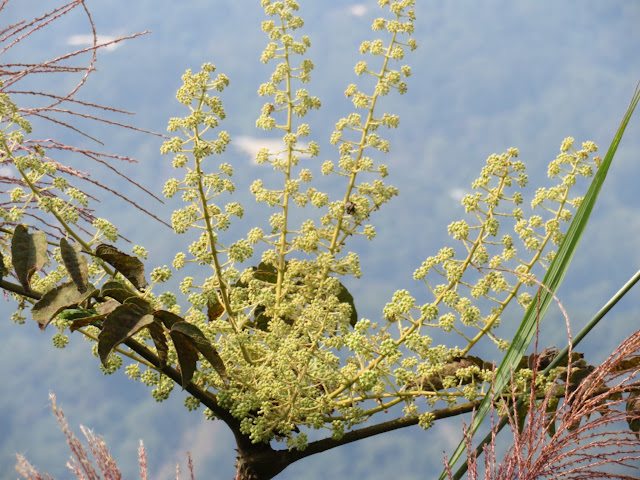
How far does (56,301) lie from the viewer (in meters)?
0.93

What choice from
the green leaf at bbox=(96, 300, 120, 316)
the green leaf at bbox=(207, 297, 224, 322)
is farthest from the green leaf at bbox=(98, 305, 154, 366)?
the green leaf at bbox=(207, 297, 224, 322)

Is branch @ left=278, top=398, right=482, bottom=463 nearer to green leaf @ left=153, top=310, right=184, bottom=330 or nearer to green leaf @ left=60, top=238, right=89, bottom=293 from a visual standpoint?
green leaf @ left=153, top=310, right=184, bottom=330

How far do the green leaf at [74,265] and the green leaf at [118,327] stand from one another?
2.3 inches

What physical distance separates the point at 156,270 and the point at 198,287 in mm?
103

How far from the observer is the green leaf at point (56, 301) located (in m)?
0.90

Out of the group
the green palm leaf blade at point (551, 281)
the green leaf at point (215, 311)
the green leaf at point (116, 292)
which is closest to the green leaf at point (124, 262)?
the green leaf at point (116, 292)

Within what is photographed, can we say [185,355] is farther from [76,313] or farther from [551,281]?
[551,281]

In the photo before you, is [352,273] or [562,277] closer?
[562,277]

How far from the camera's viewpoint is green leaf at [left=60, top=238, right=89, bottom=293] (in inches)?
36.3

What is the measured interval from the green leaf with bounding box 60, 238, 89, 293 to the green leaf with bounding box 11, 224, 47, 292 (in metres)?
0.03

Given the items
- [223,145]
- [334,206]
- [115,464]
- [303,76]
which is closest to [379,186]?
[334,206]

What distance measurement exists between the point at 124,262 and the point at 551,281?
0.57 meters

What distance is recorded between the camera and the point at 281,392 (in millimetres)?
1107

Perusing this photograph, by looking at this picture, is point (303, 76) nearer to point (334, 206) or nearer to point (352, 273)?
point (334, 206)
